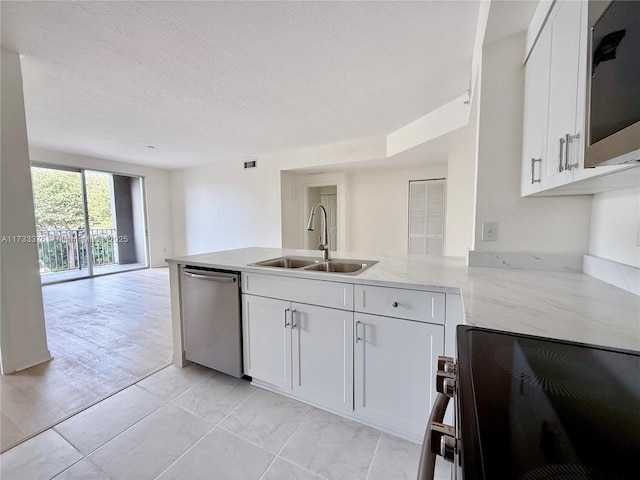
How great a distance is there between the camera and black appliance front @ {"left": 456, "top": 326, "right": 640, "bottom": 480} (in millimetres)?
372

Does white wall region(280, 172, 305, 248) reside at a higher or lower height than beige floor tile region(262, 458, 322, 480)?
higher

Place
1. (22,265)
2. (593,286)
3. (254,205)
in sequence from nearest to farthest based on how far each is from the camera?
1. (593,286)
2. (22,265)
3. (254,205)

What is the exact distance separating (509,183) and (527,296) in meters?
0.88

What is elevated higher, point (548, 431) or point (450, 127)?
point (450, 127)

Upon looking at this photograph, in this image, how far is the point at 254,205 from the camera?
5.78 m

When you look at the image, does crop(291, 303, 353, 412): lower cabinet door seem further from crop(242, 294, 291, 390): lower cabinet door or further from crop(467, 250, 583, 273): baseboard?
crop(467, 250, 583, 273): baseboard

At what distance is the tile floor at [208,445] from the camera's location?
1.35 m

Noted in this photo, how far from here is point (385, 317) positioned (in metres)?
1.48

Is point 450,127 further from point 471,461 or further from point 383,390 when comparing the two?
point 471,461

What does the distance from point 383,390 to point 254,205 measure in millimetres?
4871

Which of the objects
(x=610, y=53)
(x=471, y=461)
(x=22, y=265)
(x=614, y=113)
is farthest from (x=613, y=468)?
(x=22, y=265)

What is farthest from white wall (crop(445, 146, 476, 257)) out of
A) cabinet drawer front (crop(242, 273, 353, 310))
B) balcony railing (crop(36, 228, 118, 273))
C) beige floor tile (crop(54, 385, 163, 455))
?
balcony railing (crop(36, 228, 118, 273))

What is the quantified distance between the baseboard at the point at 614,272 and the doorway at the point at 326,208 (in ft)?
14.6

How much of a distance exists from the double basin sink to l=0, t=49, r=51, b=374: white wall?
2048 millimetres
